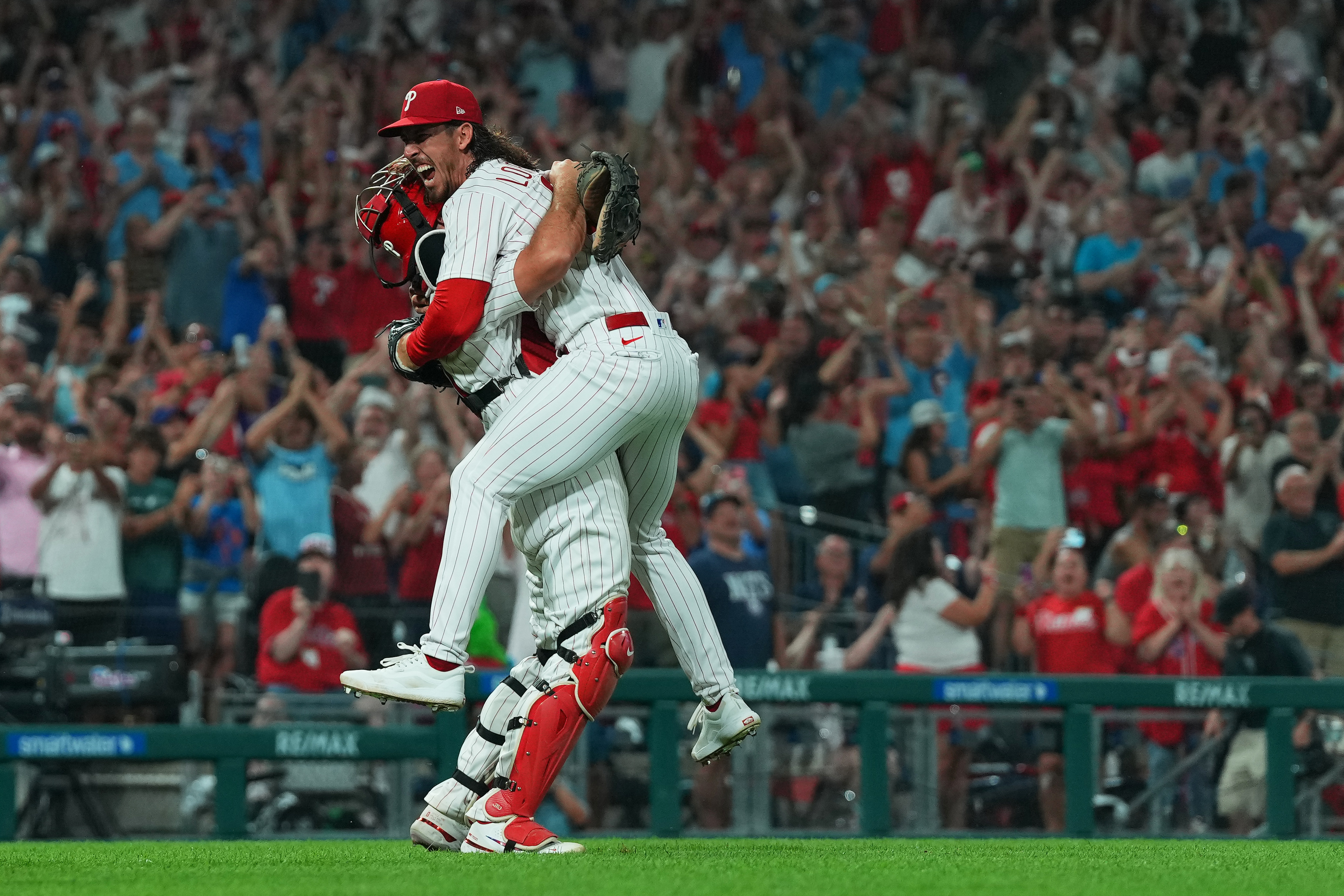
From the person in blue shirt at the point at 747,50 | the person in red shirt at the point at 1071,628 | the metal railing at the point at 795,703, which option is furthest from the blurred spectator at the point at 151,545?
the person in blue shirt at the point at 747,50

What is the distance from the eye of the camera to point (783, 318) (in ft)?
38.2

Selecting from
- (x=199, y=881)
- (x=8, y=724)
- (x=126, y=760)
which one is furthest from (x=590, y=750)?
(x=199, y=881)

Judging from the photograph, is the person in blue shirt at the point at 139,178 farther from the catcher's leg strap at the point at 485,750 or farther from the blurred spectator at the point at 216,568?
the catcher's leg strap at the point at 485,750

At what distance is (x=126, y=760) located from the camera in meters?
7.21

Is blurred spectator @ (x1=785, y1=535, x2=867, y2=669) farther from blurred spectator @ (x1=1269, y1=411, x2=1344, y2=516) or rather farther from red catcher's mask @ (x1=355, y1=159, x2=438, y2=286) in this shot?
red catcher's mask @ (x1=355, y1=159, x2=438, y2=286)

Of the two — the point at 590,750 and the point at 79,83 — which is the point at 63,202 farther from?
the point at 590,750

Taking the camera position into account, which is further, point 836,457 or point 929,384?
point 929,384

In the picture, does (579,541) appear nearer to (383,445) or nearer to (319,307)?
(383,445)

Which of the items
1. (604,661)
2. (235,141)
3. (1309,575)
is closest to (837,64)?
(235,141)

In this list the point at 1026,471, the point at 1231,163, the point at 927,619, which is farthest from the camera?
the point at 1231,163

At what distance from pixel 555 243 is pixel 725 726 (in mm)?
1333

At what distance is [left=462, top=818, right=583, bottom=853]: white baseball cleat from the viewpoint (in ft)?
15.3

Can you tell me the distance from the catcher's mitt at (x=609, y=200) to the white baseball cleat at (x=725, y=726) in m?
1.20

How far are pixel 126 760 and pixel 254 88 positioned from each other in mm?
7307
